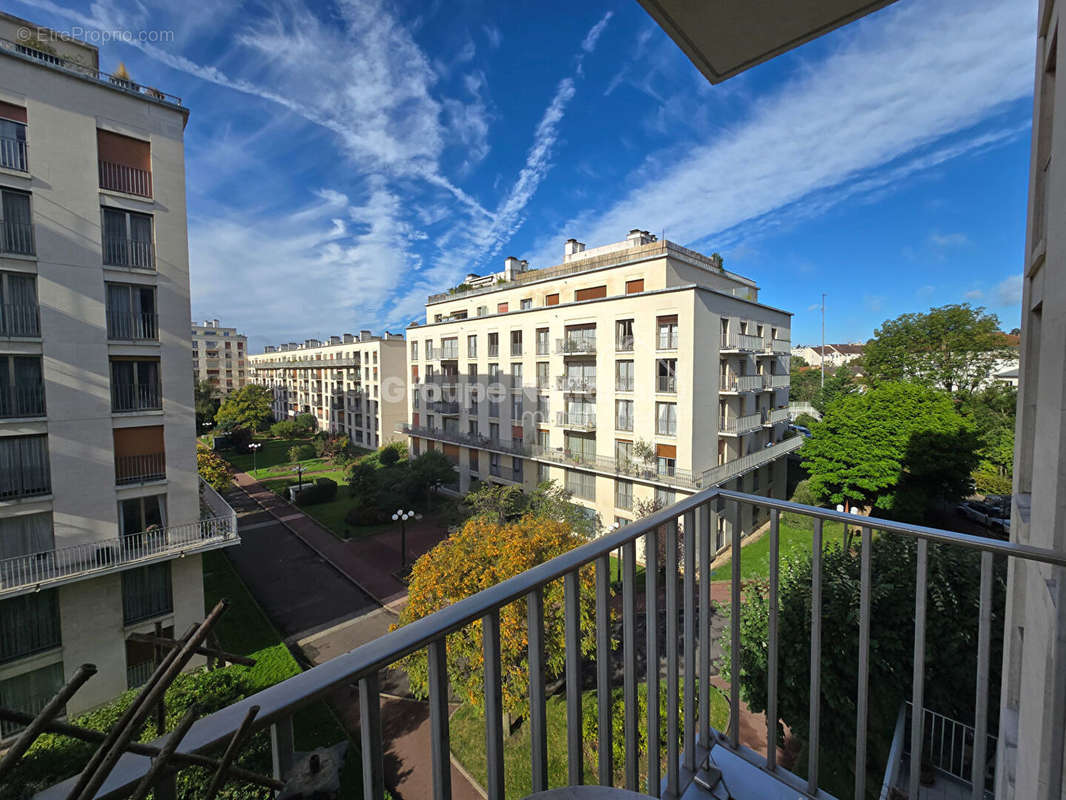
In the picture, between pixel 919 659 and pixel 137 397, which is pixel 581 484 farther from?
pixel 919 659

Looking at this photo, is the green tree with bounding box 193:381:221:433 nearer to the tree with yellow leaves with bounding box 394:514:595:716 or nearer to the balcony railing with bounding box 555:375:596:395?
the balcony railing with bounding box 555:375:596:395

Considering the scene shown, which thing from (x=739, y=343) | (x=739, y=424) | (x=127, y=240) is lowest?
(x=739, y=424)

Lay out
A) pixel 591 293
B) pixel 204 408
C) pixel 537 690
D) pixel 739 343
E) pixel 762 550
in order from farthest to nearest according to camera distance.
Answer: pixel 204 408
pixel 591 293
pixel 739 343
pixel 762 550
pixel 537 690

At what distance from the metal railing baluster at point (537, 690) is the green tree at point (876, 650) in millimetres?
5238

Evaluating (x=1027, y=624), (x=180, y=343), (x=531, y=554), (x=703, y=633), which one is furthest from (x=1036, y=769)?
(x=180, y=343)

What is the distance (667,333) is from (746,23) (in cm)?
1372

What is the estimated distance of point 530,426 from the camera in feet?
63.0

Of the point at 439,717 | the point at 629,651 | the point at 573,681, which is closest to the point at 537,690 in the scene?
the point at 573,681

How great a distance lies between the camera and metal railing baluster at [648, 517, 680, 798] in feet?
5.60

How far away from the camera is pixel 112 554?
26.9 feet

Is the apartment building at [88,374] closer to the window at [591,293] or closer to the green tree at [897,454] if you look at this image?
the window at [591,293]

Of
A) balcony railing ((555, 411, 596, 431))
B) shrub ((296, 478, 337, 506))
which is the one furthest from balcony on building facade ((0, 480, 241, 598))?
shrub ((296, 478, 337, 506))

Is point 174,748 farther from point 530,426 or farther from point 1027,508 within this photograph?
point 530,426

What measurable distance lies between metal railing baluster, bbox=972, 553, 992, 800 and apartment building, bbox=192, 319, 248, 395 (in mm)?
64887
